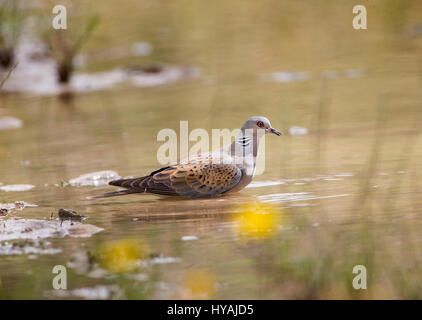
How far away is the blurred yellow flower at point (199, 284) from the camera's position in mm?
3668

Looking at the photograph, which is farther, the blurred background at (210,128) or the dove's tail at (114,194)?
the dove's tail at (114,194)

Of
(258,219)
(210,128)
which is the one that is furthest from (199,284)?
A: (210,128)

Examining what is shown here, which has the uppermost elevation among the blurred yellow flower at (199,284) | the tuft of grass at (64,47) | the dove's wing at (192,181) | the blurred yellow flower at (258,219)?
the tuft of grass at (64,47)

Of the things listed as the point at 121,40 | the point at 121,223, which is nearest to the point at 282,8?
the point at 121,40

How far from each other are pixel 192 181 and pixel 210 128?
229cm

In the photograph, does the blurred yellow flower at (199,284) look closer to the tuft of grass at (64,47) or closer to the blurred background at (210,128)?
the blurred background at (210,128)

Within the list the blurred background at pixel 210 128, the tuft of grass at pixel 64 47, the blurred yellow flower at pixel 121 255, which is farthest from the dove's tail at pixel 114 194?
the tuft of grass at pixel 64 47

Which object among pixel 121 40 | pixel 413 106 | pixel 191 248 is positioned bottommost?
pixel 191 248

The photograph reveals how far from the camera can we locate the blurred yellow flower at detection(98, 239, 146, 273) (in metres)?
4.12

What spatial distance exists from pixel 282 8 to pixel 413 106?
7.93 metres

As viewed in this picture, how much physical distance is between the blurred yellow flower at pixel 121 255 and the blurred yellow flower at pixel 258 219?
0.68 meters
